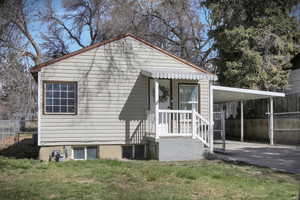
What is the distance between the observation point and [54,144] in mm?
10578

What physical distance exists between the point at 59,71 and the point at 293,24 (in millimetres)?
11827

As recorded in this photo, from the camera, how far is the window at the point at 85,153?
432 inches

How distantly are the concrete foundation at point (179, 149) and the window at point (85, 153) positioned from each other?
2.26 meters

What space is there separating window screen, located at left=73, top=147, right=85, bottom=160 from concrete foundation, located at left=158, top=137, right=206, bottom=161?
260 centimetres

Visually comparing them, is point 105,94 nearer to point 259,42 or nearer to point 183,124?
point 183,124

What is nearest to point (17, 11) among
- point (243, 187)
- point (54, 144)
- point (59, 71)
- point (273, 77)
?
point (59, 71)

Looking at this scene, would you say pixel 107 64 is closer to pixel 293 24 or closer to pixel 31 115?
pixel 293 24

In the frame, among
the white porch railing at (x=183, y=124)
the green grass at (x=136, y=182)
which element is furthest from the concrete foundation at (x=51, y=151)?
the white porch railing at (x=183, y=124)

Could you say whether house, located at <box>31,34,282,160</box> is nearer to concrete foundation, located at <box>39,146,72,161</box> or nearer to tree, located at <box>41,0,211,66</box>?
concrete foundation, located at <box>39,146,72,161</box>

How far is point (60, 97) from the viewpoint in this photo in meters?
10.7

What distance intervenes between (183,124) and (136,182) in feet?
14.9

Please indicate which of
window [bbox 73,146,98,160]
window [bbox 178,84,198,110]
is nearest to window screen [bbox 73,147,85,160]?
window [bbox 73,146,98,160]

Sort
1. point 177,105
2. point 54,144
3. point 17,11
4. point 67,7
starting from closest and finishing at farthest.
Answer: point 17,11 → point 54,144 → point 177,105 → point 67,7

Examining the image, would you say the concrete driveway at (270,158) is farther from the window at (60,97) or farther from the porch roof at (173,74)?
the window at (60,97)
